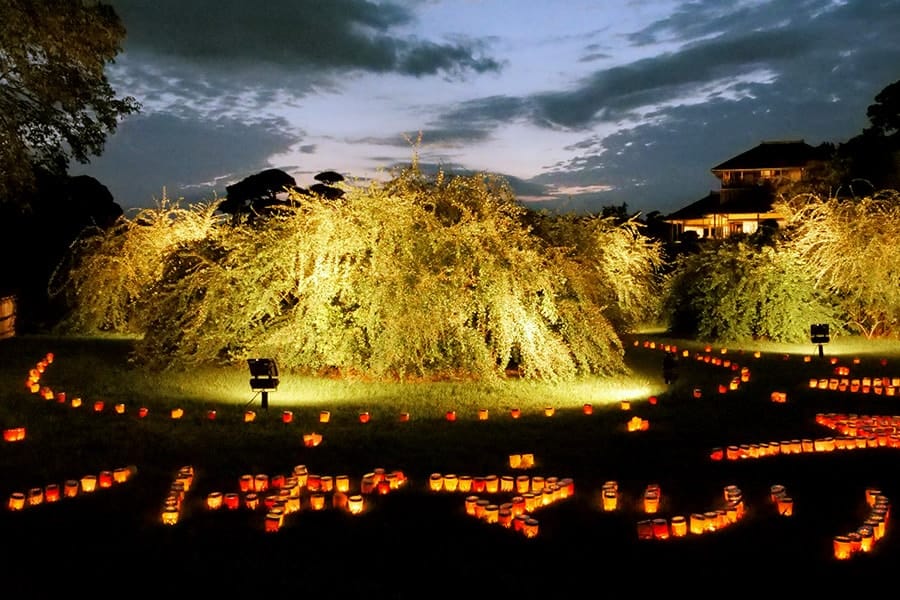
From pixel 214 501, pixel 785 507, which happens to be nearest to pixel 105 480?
pixel 214 501

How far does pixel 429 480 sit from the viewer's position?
21.9 feet

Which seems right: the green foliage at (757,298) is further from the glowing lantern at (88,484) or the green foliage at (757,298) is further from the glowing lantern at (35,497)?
the glowing lantern at (35,497)

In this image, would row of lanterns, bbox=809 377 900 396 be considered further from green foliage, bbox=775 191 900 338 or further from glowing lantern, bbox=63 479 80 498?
glowing lantern, bbox=63 479 80 498

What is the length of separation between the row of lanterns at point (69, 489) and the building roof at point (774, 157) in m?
45.6

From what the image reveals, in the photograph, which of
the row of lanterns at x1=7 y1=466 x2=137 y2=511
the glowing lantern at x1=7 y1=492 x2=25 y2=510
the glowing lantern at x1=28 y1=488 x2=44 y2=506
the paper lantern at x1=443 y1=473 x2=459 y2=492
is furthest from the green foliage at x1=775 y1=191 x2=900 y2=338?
the glowing lantern at x1=7 y1=492 x2=25 y2=510

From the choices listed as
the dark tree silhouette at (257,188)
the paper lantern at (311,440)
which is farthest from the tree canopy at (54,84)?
the dark tree silhouette at (257,188)

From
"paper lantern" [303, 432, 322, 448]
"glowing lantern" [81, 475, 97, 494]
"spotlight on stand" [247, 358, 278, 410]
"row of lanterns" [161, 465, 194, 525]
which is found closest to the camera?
"row of lanterns" [161, 465, 194, 525]

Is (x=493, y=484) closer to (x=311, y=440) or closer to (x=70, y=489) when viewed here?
(x=311, y=440)

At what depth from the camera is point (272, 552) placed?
16.8 ft

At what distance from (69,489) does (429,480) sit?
108 inches

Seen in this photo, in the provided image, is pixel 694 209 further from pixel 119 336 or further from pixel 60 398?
pixel 60 398

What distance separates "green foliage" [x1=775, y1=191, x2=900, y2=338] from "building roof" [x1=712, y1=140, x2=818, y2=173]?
28.4m

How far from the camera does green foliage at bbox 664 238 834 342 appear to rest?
61.8 feet

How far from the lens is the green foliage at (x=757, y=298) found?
18.8 meters
